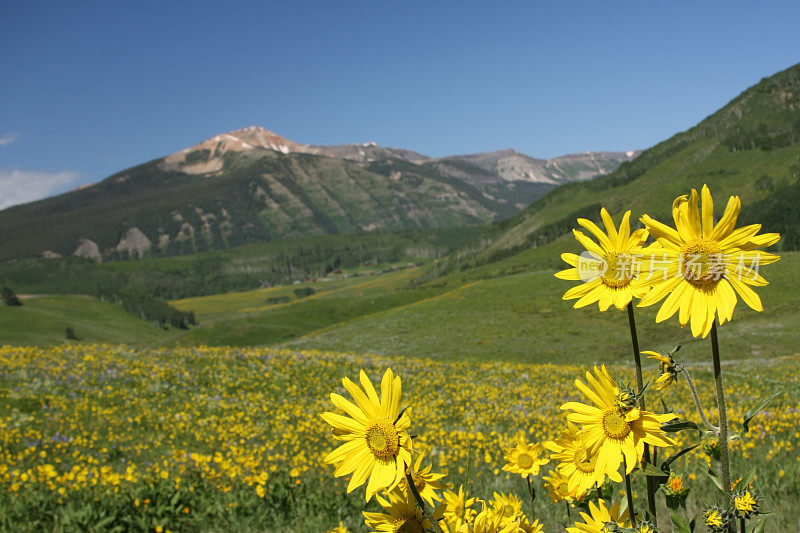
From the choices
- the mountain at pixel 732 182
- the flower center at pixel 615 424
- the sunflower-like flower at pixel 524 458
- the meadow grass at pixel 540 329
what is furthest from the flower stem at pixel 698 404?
the mountain at pixel 732 182

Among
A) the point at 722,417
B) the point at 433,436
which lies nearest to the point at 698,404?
the point at 722,417

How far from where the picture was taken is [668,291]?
1.85m

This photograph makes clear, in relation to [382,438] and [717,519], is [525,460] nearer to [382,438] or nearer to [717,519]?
[717,519]

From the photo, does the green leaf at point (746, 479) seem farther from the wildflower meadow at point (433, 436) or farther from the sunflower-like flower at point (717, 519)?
the sunflower-like flower at point (717, 519)

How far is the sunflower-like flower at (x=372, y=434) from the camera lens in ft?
6.06

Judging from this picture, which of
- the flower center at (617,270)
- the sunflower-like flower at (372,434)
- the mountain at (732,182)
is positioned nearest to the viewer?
the sunflower-like flower at (372,434)

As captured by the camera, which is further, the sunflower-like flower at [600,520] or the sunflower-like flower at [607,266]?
the sunflower-like flower at [600,520]

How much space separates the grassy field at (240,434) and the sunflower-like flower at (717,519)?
21 centimetres

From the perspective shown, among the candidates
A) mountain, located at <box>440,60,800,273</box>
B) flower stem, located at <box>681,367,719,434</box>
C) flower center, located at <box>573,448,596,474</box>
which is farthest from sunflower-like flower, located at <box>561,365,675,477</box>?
mountain, located at <box>440,60,800,273</box>

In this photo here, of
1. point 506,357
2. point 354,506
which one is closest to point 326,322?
point 506,357

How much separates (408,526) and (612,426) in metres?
0.96

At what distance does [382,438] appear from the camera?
6.16 feet

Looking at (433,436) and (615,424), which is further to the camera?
(433,436)

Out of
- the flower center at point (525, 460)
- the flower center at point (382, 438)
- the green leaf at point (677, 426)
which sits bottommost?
the flower center at point (525, 460)
